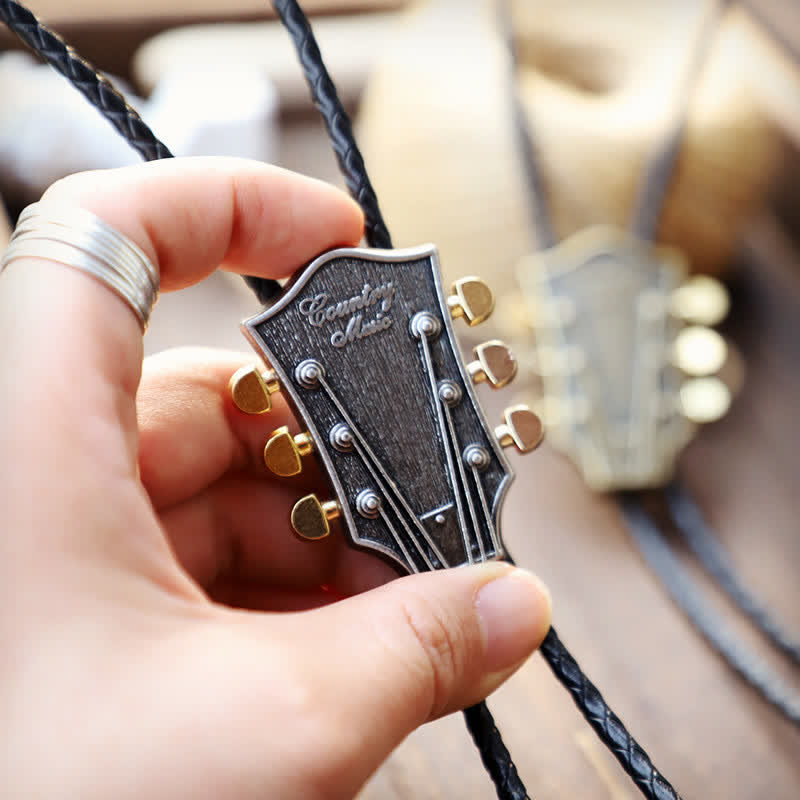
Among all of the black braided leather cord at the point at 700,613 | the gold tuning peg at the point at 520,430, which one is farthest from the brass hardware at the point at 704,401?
the gold tuning peg at the point at 520,430

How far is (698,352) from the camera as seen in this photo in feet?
2.73

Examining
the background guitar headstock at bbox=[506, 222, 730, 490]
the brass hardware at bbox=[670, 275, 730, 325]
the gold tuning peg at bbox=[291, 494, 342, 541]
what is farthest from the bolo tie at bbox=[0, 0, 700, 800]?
the brass hardware at bbox=[670, 275, 730, 325]

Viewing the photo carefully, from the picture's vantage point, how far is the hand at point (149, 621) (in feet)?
0.89

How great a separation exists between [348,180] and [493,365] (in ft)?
0.42

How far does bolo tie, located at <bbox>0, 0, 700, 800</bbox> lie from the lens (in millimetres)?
415

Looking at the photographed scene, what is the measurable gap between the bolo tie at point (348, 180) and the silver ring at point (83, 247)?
88 mm

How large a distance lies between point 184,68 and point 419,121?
0.98ft

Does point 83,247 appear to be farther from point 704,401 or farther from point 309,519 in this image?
point 704,401

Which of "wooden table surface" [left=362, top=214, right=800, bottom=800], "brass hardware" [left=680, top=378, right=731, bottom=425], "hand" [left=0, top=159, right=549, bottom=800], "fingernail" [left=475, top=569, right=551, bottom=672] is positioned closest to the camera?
"hand" [left=0, top=159, right=549, bottom=800]

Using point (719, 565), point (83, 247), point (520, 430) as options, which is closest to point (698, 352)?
point (719, 565)

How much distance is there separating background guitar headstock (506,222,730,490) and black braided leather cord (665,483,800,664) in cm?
6

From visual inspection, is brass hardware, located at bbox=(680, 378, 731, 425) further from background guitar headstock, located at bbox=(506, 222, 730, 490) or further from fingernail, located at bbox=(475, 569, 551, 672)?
fingernail, located at bbox=(475, 569, 551, 672)

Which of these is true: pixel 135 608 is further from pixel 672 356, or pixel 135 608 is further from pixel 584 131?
→ pixel 584 131

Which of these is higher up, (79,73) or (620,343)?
(79,73)
